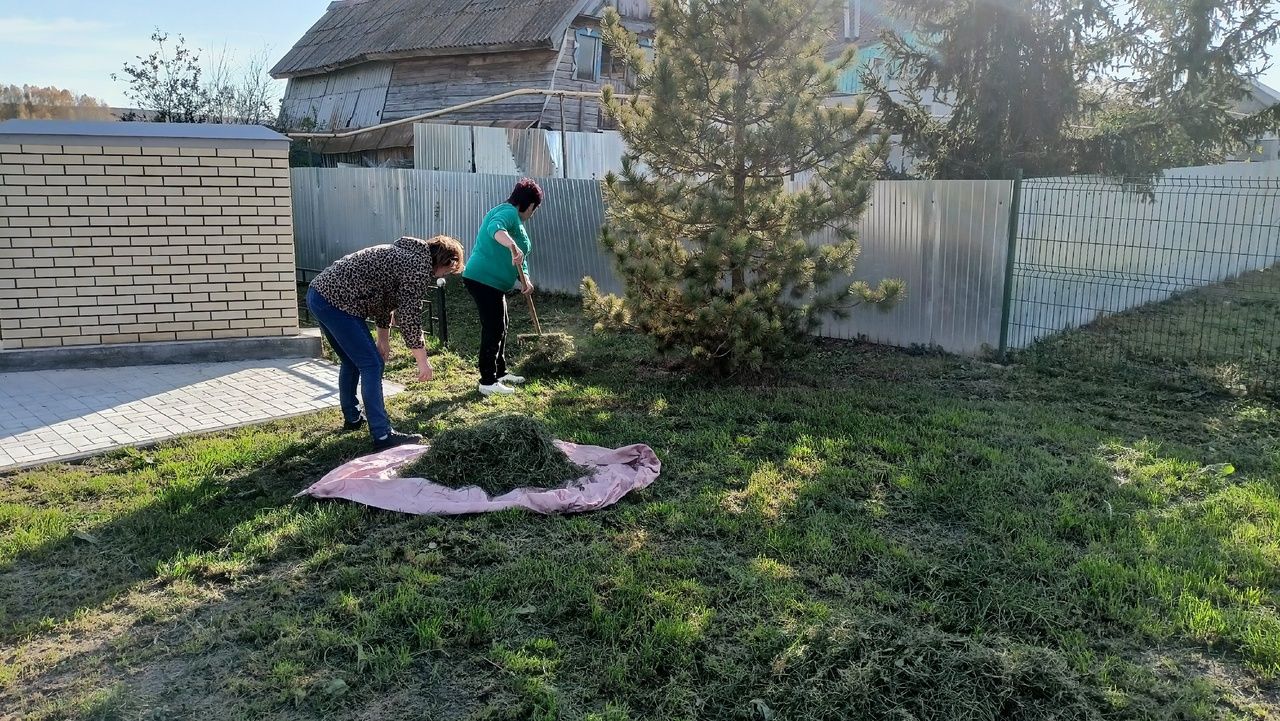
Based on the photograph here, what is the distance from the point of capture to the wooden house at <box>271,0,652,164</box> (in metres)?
17.2

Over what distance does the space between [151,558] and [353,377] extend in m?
1.96

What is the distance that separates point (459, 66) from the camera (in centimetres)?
1869

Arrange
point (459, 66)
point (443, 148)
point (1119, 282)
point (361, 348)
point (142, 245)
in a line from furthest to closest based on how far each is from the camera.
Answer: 1. point (459, 66)
2. point (443, 148)
3. point (1119, 282)
4. point (142, 245)
5. point (361, 348)

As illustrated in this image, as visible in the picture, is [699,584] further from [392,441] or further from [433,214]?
[433,214]

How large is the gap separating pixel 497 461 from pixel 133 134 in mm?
4869

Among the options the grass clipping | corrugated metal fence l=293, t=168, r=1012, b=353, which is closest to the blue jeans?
the grass clipping

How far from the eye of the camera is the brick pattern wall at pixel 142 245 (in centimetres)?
719

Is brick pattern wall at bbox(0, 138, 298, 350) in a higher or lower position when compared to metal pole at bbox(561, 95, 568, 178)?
lower

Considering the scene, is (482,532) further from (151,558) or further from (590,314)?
(590,314)

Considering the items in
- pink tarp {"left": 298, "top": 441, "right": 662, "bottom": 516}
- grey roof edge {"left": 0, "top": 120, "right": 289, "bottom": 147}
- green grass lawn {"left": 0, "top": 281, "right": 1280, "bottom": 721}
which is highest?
grey roof edge {"left": 0, "top": 120, "right": 289, "bottom": 147}

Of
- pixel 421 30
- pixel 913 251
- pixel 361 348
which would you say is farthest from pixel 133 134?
pixel 421 30

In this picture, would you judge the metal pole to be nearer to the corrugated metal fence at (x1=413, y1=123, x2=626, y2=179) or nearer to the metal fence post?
the corrugated metal fence at (x1=413, y1=123, x2=626, y2=179)

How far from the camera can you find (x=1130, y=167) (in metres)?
8.80

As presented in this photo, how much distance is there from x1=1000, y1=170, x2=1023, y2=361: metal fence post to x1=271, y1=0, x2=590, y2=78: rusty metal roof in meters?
11.0
